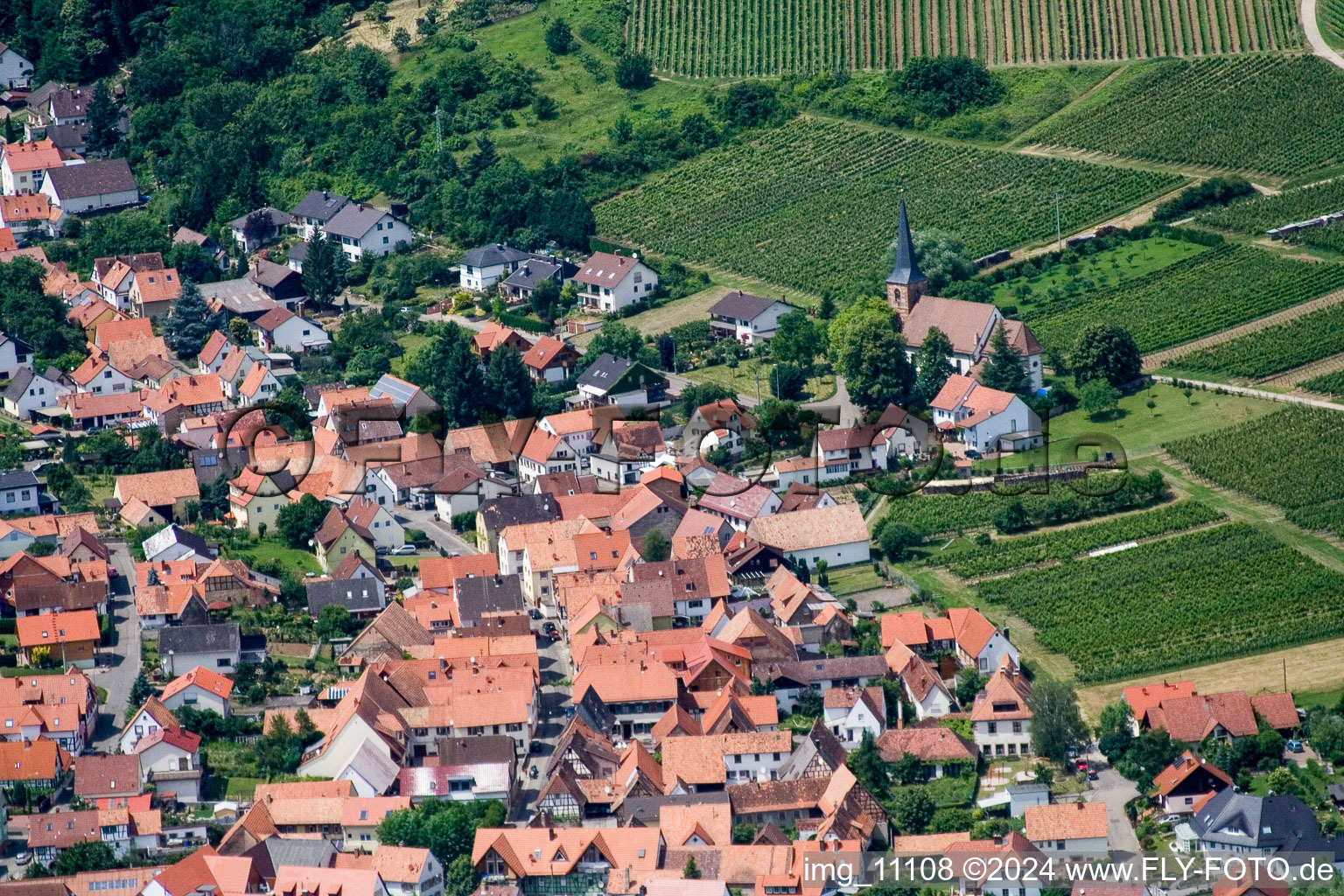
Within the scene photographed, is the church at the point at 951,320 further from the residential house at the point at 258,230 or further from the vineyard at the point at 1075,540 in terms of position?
the residential house at the point at 258,230

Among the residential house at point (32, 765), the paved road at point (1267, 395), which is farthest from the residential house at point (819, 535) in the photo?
the residential house at point (32, 765)

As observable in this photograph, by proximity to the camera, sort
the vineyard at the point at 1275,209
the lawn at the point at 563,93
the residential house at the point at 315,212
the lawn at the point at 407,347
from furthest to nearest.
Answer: the lawn at the point at 563,93 < the residential house at the point at 315,212 < the vineyard at the point at 1275,209 < the lawn at the point at 407,347

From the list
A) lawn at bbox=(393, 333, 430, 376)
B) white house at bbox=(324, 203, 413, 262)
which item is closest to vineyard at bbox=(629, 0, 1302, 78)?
white house at bbox=(324, 203, 413, 262)

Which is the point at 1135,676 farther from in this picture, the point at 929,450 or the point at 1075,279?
the point at 1075,279

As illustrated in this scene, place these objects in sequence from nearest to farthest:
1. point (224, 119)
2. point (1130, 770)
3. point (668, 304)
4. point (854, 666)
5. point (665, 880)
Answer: point (665, 880) → point (1130, 770) → point (854, 666) → point (668, 304) → point (224, 119)

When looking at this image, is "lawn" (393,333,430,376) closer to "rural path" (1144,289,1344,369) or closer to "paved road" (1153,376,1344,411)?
"rural path" (1144,289,1344,369)

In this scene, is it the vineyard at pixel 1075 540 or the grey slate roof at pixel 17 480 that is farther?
the grey slate roof at pixel 17 480

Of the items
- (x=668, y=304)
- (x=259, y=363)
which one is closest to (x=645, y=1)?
(x=668, y=304)
